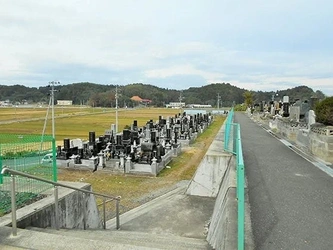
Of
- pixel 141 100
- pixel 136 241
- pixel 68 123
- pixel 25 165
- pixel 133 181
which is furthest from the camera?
pixel 141 100

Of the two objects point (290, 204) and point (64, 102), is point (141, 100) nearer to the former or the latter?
point (64, 102)

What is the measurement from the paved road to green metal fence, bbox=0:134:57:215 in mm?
4011

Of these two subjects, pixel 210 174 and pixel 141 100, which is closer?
pixel 210 174

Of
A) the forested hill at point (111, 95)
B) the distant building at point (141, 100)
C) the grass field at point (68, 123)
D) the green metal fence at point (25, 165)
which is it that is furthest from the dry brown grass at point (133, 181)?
the distant building at point (141, 100)

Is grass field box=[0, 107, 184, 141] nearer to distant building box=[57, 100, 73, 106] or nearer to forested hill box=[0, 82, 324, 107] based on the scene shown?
forested hill box=[0, 82, 324, 107]

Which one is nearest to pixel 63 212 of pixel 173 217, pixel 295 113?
pixel 173 217

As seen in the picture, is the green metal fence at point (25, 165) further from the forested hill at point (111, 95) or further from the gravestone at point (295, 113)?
the forested hill at point (111, 95)

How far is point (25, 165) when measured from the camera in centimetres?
601

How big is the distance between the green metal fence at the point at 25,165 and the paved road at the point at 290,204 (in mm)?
4011

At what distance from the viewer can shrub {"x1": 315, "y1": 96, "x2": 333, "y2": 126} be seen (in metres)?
9.65

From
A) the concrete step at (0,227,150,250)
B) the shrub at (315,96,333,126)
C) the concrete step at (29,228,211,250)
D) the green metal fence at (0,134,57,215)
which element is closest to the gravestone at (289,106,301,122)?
the shrub at (315,96,333,126)

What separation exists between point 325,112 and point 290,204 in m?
5.93

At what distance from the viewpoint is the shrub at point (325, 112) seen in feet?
31.7

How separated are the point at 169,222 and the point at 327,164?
518 cm
